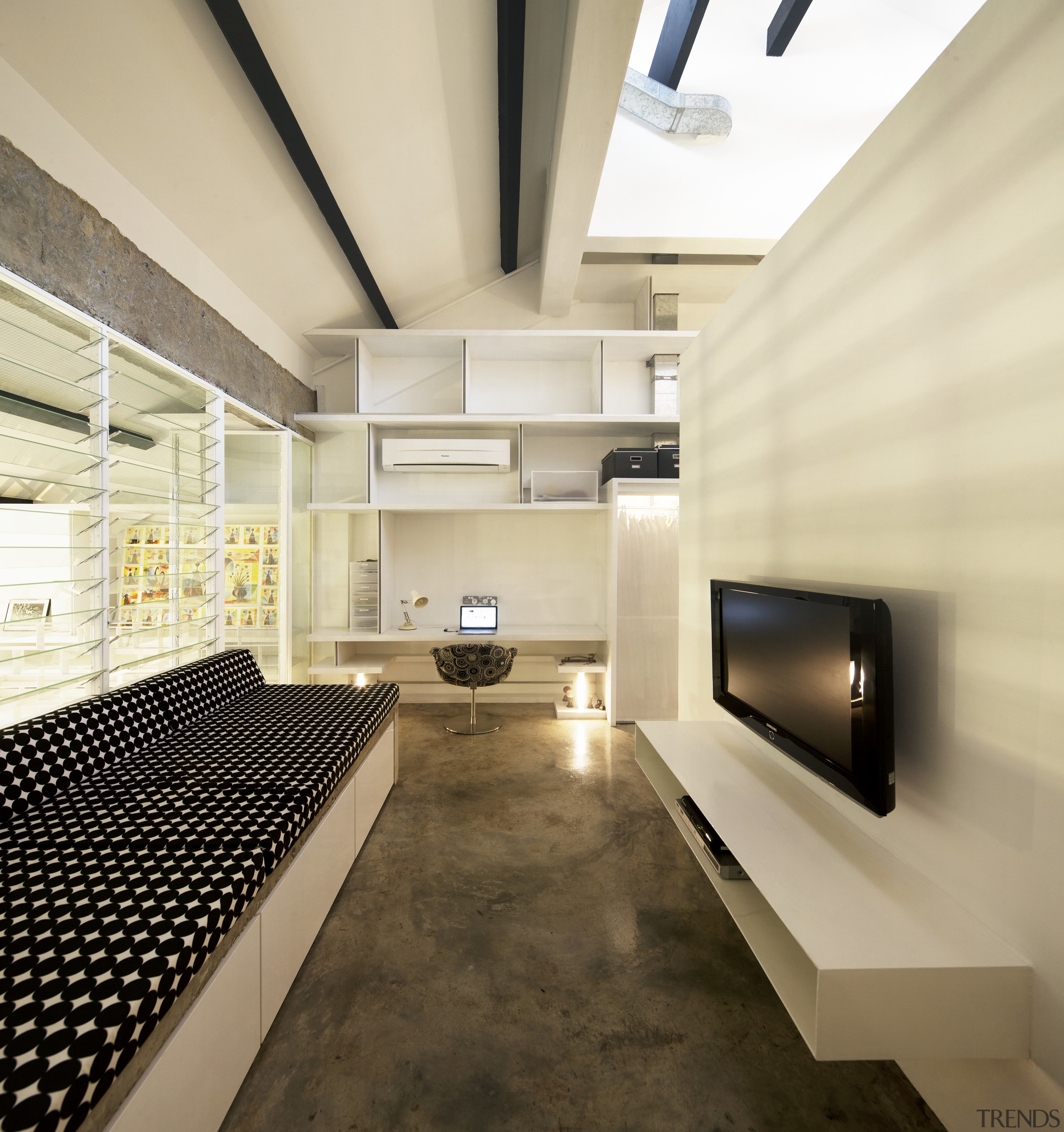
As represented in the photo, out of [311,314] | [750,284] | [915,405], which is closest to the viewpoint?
[915,405]

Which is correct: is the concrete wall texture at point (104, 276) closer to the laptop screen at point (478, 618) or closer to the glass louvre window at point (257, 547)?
the glass louvre window at point (257, 547)

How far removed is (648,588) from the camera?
411cm

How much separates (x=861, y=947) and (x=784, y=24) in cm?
370

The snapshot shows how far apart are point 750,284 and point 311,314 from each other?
303 cm

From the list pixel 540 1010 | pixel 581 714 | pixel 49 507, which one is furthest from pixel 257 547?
pixel 540 1010

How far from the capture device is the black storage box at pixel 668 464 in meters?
4.05

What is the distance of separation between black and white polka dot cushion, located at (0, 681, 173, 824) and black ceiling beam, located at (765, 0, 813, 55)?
13.3 feet

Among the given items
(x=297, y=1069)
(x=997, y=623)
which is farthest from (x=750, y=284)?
(x=297, y=1069)

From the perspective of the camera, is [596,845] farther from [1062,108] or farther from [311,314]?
[311,314]

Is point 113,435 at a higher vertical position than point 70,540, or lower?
higher

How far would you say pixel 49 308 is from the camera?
1.99 m

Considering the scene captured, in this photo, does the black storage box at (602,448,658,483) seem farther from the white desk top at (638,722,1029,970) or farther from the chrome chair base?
the white desk top at (638,722,1029,970)

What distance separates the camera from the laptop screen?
4.57m

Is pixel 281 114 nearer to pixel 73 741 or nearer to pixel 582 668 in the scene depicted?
pixel 73 741
